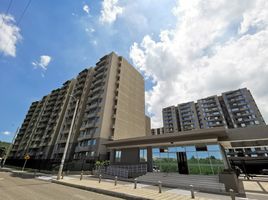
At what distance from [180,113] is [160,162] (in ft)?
280

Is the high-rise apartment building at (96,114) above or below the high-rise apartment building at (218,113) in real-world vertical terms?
below

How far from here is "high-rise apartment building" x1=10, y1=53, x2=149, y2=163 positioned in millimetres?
38688

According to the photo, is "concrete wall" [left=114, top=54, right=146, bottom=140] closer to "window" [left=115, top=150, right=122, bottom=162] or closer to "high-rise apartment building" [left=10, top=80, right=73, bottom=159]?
"window" [left=115, top=150, right=122, bottom=162]

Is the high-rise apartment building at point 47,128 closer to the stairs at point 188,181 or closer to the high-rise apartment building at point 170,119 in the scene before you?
the stairs at point 188,181

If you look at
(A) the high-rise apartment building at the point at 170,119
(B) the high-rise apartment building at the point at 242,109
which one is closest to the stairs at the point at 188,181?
(B) the high-rise apartment building at the point at 242,109

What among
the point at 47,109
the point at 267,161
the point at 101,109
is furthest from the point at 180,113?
the point at 47,109

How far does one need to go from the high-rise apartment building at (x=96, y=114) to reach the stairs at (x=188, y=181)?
61.4 feet

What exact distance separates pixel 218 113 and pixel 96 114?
72.1 metres

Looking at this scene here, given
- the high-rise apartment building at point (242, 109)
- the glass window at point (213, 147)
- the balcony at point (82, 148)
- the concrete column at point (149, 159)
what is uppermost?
the high-rise apartment building at point (242, 109)

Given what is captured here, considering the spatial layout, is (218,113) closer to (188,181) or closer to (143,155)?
(143,155)

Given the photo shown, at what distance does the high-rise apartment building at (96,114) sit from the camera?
3869 centimetres

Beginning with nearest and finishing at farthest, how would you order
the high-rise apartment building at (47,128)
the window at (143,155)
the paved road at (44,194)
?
the paved road at (44,194), the window at (143,155), the high-rise apartment building at (47,128)

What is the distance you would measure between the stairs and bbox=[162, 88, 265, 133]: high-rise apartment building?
7219cm

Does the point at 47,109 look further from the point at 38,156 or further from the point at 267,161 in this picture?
the point at 267,161
